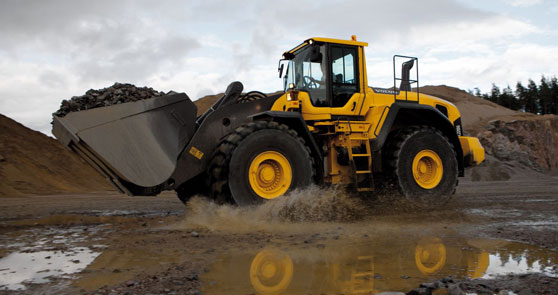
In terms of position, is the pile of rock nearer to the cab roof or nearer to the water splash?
the water splash

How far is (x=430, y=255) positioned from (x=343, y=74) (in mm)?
4610

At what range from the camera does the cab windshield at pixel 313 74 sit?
8188mm

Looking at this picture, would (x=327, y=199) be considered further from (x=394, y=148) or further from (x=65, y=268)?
(x=65, y=268)

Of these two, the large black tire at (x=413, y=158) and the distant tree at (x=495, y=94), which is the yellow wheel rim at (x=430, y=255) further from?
the distant tree at (x=495, y=94)

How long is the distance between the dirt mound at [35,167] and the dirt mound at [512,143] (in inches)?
746

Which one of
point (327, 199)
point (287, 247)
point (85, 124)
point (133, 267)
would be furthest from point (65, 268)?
point (327, 199)

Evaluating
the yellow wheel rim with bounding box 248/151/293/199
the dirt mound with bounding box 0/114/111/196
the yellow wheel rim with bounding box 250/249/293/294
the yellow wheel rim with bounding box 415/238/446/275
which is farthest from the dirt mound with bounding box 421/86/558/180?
the yellow wheel rim with bounding box 250/249/293/294

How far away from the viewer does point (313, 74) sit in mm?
8305

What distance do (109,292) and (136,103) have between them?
12.4 ft

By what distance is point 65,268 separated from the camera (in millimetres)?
3992

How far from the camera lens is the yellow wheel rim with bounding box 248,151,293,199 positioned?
22.4ft

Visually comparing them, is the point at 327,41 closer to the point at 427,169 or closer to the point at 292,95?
the point at 292,95

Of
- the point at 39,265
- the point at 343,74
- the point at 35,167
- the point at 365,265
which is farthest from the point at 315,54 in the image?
the point at 35,167

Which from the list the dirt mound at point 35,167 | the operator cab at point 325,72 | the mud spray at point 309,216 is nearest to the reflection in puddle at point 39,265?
the mud spray at point 309,216
